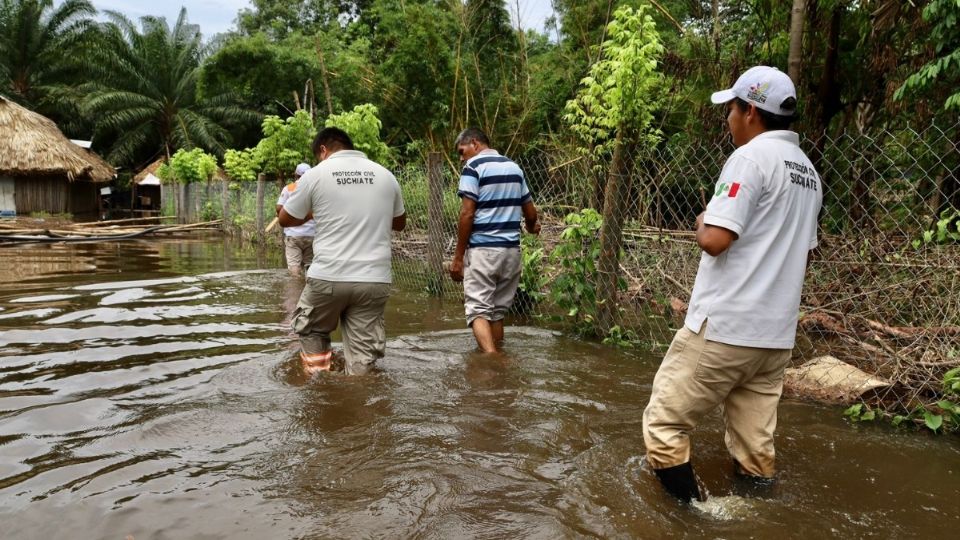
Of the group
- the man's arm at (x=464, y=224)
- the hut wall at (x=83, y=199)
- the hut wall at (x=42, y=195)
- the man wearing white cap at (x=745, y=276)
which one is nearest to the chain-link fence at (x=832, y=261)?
the man's arm at (x=464, y=224)

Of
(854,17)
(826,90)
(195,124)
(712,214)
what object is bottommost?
(712,214)

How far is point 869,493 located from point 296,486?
243 centimetres

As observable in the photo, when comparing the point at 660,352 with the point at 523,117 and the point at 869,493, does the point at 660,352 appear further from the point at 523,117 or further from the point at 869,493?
the point at 523,117

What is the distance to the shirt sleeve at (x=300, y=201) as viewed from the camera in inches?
170

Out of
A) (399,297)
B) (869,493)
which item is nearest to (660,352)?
(869,493)

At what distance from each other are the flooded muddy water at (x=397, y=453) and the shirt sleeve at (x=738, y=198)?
44.1 inches

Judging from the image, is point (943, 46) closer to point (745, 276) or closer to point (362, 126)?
point (745, 276)

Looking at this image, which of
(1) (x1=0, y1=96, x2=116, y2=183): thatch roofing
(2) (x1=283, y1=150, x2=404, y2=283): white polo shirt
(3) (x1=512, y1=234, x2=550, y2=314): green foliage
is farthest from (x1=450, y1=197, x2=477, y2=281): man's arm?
(1) (x1=0, y1=96, x2=116, y2=183): thatch roofing

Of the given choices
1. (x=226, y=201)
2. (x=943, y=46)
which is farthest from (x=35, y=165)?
(x=943, y=46)

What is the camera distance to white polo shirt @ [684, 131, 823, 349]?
2482 millimetres

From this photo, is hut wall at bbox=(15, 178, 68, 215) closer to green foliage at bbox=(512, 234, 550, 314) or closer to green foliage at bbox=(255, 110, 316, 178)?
green foliage at bbox=(255, 110, 316, 178)

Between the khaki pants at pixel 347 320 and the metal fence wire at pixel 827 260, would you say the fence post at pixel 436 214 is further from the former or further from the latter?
the khaki pants at pixel 347 320

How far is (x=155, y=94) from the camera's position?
3300cm

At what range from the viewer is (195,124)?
105ft
